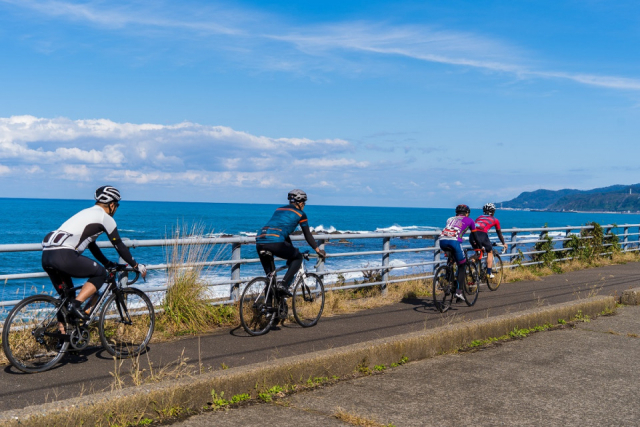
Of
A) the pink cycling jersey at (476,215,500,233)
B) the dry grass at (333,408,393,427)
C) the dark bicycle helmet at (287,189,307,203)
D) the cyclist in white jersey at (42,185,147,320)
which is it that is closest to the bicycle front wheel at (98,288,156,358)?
the cyclist in white jersey at (42,185,147,320)

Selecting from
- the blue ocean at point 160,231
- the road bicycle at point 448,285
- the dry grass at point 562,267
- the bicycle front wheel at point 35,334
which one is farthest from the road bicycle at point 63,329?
the dry grass at point 562,267

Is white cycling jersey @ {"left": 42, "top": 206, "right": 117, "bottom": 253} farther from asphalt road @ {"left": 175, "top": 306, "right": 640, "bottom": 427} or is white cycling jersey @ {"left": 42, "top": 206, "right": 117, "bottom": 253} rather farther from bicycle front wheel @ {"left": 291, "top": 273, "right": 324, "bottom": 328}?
bicycle front wheel @ {"left": 291, "top": 273, "right": 324, "bottom": 328}

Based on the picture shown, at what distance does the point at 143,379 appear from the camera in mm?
5391

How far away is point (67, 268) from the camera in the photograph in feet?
20.2

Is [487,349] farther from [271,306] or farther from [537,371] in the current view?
[271,306]

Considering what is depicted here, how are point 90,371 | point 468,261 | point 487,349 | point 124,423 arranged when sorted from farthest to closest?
1. point 468,261
2. point 487,349
3. point 90,371
4. point 124,423

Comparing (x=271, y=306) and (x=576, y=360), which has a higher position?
(x=271, y=306)

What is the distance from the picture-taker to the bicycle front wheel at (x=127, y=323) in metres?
6.73

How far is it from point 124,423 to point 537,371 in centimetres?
408

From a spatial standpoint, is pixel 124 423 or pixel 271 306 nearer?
pixel 124 423

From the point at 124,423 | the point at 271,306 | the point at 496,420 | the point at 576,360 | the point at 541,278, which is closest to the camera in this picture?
the point at 124,423

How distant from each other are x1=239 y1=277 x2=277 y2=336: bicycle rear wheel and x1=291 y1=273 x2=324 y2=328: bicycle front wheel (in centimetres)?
46

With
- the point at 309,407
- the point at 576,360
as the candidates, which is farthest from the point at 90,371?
the point at 576,360

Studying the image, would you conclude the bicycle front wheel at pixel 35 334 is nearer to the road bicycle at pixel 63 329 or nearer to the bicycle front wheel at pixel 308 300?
the road bicycle at pixel 63 329
